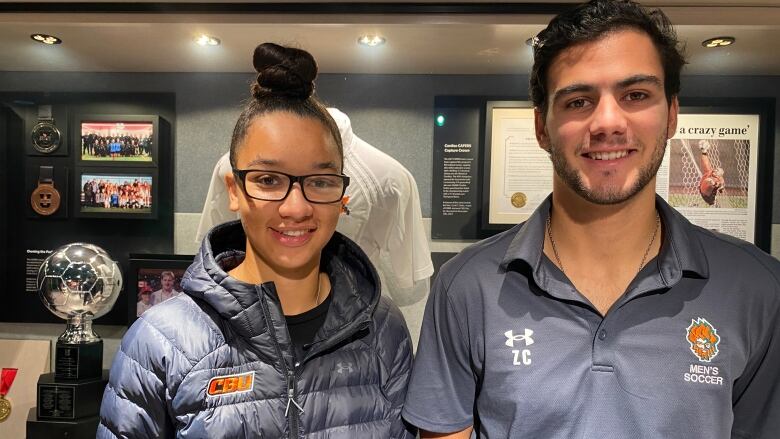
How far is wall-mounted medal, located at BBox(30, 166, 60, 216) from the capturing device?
1.80 m

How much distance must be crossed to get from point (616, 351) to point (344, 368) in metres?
0.56

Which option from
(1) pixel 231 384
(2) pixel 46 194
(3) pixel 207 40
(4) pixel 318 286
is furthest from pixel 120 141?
(1) pixel 231 384

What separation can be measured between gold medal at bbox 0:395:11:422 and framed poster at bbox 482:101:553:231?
1661mm

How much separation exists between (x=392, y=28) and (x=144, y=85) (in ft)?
2.61

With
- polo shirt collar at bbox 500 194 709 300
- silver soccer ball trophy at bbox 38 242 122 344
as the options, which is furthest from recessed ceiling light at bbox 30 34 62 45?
polo shirt collar at bbox 500 194 709 300

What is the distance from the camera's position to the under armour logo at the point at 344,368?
1.22m

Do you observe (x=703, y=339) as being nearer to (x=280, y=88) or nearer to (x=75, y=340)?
(x=280, y=88)

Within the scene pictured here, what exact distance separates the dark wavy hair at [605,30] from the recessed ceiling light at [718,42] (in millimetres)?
531

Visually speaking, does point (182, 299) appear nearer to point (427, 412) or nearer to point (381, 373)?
point (381, 373)

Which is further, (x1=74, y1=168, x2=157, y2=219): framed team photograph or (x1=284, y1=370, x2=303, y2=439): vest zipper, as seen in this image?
(x1=74, y1=168, x2=157, y2=219): framed team photograph

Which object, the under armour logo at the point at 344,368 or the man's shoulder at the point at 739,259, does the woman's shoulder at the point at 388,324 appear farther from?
the man's shoulder at the point at 739,259

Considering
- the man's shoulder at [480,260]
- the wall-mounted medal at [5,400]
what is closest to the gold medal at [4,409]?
the wall-mounted medal at [5,400]

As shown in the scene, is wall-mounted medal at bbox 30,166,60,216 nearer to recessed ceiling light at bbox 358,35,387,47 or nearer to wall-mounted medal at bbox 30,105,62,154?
wall-mounted medal at bbox 30,105,62,154

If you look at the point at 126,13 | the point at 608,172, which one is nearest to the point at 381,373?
the point at 608,172
